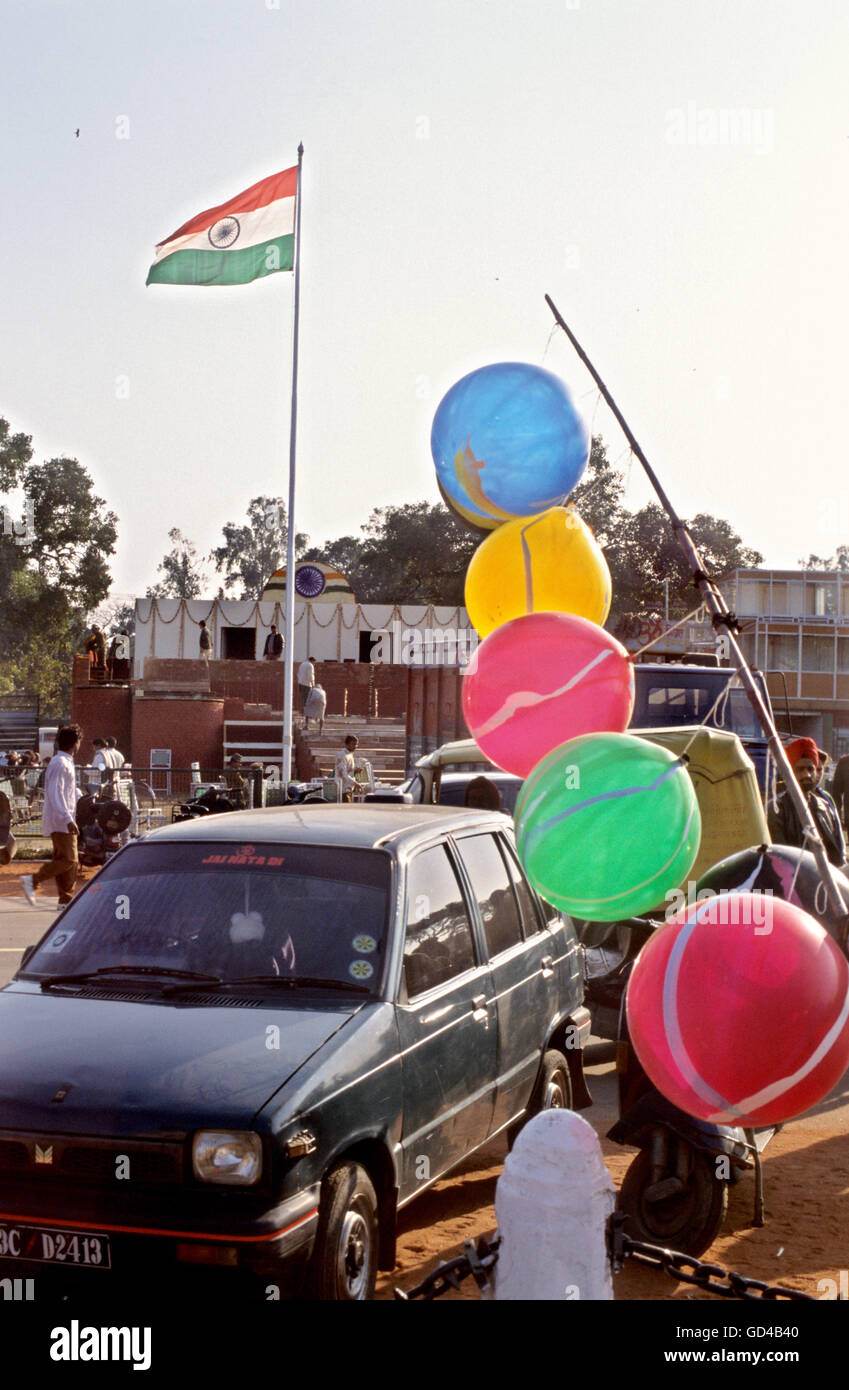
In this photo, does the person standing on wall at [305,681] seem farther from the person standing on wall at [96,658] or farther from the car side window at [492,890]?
the car side window at [492,890]

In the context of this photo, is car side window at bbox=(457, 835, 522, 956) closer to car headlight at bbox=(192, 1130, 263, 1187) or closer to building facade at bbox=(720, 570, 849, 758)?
A: car headlight at bbox=(192, 1130, 263, 1187)

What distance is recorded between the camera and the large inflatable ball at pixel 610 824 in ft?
11.7

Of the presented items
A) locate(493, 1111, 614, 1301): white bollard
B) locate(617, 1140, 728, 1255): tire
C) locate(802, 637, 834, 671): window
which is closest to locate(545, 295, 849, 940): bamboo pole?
locate(493, 1111, 614, 1301): white bollard

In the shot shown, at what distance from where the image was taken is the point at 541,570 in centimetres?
434

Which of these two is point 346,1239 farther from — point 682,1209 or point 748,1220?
point 748,1220

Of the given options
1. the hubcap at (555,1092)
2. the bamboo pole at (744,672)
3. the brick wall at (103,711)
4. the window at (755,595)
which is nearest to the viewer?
the bamboo pole at (744,672)

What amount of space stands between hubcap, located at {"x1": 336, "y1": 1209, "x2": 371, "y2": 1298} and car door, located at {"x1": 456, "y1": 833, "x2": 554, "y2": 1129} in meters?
1.29

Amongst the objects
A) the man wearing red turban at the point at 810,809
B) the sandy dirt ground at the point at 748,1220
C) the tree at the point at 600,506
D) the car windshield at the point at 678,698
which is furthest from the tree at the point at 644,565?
the sandy dirt ground at the point at 748,1220

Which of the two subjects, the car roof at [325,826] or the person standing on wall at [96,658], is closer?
the car roof at [325,826]

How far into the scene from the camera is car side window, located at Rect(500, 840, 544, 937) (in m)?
6.11

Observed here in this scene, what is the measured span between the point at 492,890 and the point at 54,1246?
2.54 m

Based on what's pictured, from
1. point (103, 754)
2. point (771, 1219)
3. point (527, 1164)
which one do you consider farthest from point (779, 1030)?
point (103, 754)

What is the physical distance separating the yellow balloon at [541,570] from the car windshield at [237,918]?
1.17 m
